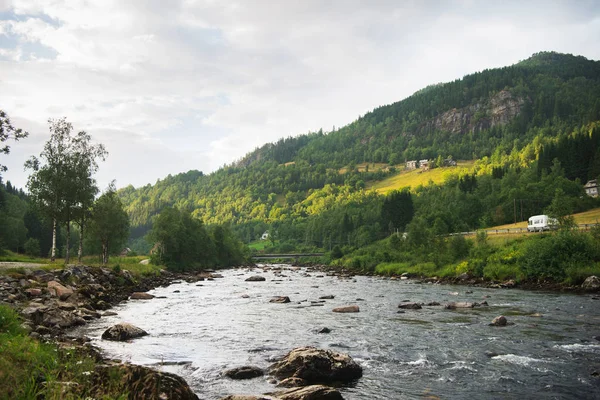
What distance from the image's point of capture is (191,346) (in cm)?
2191

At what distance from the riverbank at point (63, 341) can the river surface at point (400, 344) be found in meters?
2.42

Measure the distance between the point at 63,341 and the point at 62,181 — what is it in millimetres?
40638

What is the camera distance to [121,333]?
74.4 ft

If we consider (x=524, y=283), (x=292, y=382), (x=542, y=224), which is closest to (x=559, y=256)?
(x=524, y=283)

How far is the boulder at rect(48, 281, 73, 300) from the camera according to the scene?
103 ft

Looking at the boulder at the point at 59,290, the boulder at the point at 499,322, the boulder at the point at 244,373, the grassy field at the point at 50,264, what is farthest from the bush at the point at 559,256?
the grassy field at the point at 50,264

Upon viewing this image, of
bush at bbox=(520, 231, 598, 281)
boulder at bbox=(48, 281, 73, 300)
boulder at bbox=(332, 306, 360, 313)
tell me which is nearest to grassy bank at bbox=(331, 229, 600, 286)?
bush at bbox=(520, 231, 598, 281)

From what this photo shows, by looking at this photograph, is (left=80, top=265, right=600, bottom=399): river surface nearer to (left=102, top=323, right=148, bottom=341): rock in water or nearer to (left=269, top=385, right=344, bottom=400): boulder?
(left=102, top=323, right=148, bottom=341): rock in water

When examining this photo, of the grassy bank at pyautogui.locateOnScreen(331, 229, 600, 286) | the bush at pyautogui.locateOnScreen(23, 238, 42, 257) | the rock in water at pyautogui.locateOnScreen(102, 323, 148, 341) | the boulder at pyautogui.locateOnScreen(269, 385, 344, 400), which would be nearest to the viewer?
the boulder at pyautogui.locateOnScreen(269, 385, 344, 400)

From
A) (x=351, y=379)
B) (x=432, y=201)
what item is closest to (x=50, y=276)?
(x=351, y=379)

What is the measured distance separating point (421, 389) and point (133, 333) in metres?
16.5

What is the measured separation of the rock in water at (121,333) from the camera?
22.4 m

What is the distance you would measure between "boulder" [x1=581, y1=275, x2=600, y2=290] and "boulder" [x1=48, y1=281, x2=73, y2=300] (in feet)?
160

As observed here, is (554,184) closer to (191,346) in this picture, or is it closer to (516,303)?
(516,303)
